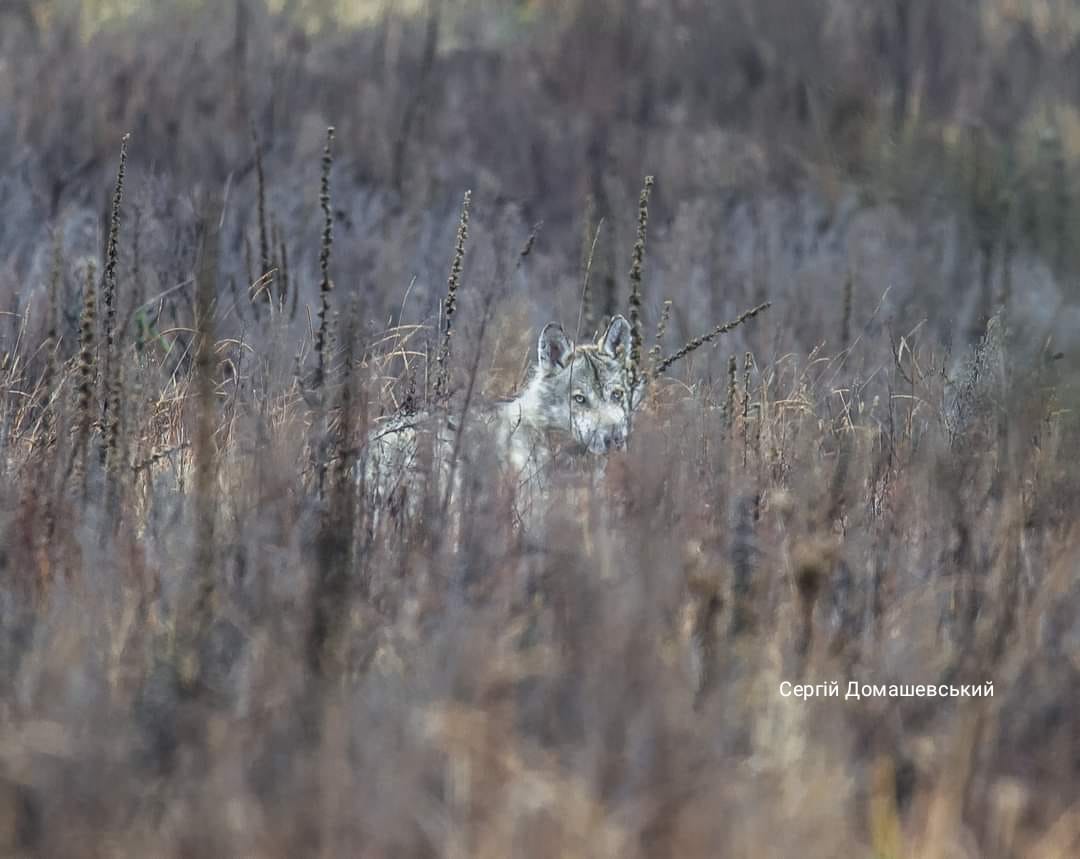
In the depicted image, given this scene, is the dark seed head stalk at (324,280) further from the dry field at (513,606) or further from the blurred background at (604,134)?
the blurred background at (604,134)

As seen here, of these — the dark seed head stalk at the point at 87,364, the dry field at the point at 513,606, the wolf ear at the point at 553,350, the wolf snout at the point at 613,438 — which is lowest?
the wolf snout at the point at 613,438

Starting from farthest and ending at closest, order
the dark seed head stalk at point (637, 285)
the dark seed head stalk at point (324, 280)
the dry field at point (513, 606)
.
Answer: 1. the dark seed head stalk at point (324, 280)
2. the dark seed head stalk at point (637, 285)
3. the dry field at point (513, 606)

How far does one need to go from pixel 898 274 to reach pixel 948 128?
194 cm

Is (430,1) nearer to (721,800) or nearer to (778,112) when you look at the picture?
(778,112)

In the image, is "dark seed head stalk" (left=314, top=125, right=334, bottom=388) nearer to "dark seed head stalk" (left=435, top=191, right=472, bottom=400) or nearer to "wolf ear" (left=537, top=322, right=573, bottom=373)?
"dark seed head stalk" (left=435, top=191, right=472, bottom=400)

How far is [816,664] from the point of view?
2.72m

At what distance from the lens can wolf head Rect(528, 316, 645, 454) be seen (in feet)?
18.0

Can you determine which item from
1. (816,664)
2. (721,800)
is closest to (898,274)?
(816,664)

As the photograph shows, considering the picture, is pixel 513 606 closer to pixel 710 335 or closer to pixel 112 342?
pixel 710 335

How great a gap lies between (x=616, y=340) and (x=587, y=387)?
0.58 metres

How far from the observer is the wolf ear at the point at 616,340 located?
631cm

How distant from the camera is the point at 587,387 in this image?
6.00 meters

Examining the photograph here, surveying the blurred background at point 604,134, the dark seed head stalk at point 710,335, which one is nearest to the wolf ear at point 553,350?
the dark seed head stalk at point 710,335

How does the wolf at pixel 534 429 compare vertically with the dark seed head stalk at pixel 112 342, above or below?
below
